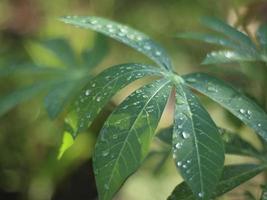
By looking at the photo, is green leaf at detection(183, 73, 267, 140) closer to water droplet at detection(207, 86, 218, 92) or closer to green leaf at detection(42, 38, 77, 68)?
water droplet at detection(207, 86, 218, 92)

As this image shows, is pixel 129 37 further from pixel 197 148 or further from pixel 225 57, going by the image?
pixel 197 148

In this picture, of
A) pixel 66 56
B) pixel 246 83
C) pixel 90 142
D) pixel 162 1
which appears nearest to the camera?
pixel 246 83

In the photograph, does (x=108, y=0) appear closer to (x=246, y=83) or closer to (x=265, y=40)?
(x=246, y=83)

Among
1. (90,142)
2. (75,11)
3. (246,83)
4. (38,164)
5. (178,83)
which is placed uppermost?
(178,83)

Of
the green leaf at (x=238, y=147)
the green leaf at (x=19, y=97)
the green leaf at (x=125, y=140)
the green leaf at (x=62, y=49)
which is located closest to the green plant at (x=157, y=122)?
the green leaf at (x=125, y=140)

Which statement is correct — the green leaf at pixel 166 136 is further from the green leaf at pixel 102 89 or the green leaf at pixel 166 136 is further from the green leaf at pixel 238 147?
the green leaf at pixel 102 89

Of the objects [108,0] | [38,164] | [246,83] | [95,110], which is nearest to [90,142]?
[38,164]
